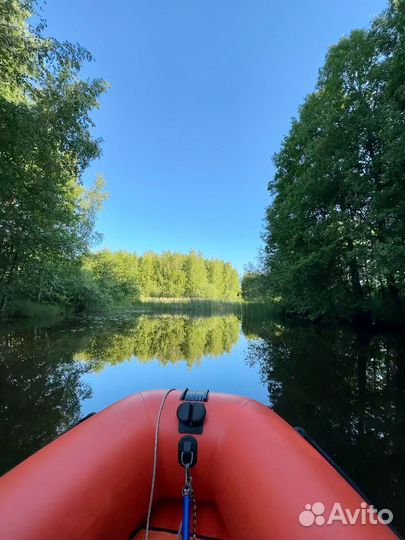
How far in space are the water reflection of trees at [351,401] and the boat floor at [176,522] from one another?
3.80ft

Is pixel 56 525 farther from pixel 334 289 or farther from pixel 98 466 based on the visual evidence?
pixel 334 289

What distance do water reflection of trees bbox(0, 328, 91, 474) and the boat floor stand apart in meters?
1.41

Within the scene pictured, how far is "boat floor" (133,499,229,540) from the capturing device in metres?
1.51

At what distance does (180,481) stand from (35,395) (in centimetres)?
314

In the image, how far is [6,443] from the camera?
268 centimetres

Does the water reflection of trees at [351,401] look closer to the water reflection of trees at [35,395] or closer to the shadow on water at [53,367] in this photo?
the shadow on water at [53,367]

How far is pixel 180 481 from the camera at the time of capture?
1.66 meters

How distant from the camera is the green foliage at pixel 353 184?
650 centimetres

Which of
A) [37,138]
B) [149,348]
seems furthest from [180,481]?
[149,348]

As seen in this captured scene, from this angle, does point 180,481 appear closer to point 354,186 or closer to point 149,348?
point 149,348

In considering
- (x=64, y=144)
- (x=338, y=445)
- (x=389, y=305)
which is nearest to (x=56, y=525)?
(x=338, y=445)

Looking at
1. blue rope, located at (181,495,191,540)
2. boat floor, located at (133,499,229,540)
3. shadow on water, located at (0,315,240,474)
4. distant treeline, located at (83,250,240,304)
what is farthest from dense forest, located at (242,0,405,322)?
distant treeline, located at (83,250,240,304)

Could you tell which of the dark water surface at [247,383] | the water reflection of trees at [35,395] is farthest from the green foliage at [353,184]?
the water reflection of trees at [35,395]

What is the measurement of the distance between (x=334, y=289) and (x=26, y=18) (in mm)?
10693
